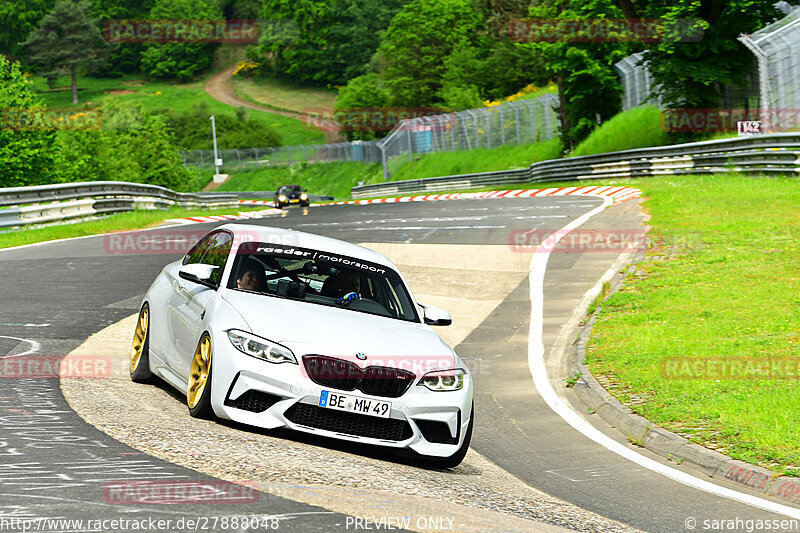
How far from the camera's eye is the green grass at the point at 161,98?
455ft

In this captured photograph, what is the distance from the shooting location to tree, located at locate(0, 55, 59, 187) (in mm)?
56125

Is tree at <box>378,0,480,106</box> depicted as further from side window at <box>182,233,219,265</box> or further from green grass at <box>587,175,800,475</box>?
side window at <box>182,233,219,265</box>

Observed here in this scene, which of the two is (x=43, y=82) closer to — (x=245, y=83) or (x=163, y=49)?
(x=163, y=49)

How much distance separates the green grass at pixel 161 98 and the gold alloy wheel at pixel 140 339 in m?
118

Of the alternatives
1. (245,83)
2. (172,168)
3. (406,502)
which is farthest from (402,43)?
(406,502)

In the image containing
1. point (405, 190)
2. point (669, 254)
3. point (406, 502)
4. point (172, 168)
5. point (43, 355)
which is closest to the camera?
point (406, 502)

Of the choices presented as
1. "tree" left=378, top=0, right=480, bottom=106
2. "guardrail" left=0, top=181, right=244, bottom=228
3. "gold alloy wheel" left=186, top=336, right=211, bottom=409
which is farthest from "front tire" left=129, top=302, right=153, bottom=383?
"tree" left=378, top=0, right=480, bottom=106

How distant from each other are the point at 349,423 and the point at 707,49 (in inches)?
1424

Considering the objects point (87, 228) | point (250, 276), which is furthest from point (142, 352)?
point (87, 228)

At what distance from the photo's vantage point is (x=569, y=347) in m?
13.0

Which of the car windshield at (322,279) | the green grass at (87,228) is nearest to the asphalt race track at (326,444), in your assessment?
the car windshield at (322,279)

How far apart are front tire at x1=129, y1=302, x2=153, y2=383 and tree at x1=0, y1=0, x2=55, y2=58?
7427 inches

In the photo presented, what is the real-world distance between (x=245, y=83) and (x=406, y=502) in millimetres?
168954

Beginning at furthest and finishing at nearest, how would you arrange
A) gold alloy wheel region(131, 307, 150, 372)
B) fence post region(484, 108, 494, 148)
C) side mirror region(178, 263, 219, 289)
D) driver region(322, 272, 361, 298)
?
fence post region(484, 108, 494, 148), gold alloy wheel region(131, 307, 150, 372), driver region(322, 272, 361, 298), side mirror region(178, 263, 219, 289)
